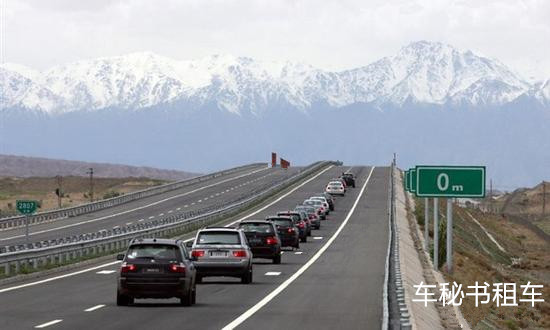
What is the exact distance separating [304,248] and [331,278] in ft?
64.5

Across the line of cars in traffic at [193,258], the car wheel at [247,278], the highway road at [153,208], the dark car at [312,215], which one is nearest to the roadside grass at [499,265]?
the car wheel at [247,278]

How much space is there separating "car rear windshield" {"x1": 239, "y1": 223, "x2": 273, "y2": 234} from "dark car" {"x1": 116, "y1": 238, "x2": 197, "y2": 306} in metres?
17.7

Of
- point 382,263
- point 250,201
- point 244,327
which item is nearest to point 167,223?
point 382,263

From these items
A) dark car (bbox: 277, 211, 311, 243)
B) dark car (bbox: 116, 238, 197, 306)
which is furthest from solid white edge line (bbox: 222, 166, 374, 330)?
dark car (bbox: 116, 238, 197, 306)

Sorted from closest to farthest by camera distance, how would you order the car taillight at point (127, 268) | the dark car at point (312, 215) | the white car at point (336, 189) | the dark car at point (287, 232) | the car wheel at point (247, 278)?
the car taillight at point (127, 268) → the car wheel at point (247, 278) → the dark car at point (287, 232) → the dark car at point (312, 215) → the white car at point (336, 189)

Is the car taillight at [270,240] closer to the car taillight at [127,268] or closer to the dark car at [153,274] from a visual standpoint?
the dark car at [153,274]

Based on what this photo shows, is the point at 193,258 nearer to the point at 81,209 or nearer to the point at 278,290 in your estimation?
the point at 278,290

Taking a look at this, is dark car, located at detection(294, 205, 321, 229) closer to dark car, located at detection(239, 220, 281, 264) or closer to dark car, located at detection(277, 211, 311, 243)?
dark car, located at detection(277, 211, 311, 243)

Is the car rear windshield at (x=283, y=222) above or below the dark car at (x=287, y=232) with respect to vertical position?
above

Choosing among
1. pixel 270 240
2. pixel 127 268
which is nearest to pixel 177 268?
pixel 127 268

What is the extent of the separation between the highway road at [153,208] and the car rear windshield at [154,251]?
34196 millimetres

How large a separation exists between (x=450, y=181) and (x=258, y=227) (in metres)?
11.0

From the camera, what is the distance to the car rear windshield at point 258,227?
46625mm

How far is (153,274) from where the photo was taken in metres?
28.2
